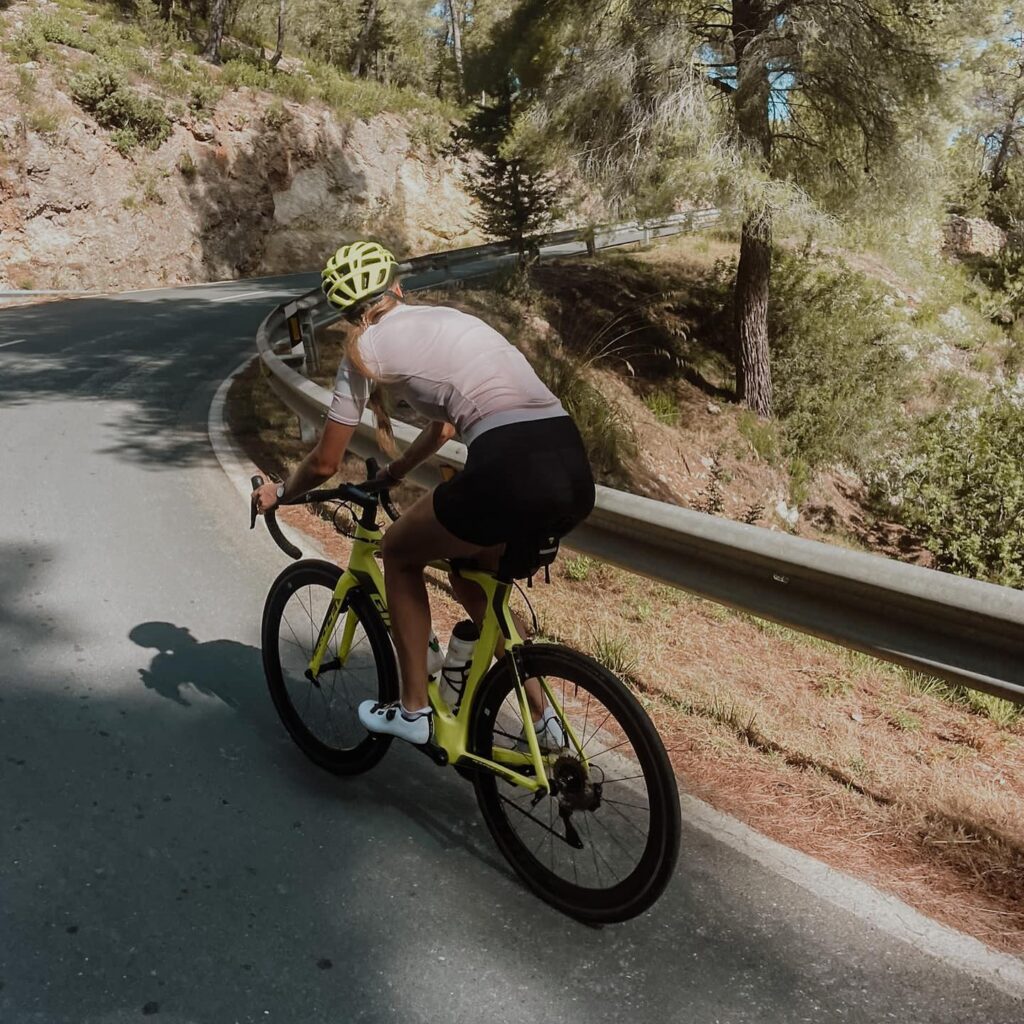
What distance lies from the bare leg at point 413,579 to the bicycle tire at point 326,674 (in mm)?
203

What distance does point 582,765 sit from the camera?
3059 mm

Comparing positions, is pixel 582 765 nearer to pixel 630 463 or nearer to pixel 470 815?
pixel 470 815

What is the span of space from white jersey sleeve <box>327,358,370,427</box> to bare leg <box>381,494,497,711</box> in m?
0.36

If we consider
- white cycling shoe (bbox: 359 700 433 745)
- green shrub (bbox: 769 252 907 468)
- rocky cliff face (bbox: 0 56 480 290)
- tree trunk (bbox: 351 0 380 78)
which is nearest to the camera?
white cycling shoe (bbox: 359 700 433 745)

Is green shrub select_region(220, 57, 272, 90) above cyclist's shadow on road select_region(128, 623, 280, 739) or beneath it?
above

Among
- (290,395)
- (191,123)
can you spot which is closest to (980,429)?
(290,395)

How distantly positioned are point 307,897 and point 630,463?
9.79 metres

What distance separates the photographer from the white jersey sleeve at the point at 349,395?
10.1ft

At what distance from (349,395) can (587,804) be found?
1.52 metres

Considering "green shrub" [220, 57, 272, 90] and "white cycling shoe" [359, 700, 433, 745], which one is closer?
"white cycling shoe" [359, 700, 433, 745]

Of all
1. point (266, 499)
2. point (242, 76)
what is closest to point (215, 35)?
point (242, 76)

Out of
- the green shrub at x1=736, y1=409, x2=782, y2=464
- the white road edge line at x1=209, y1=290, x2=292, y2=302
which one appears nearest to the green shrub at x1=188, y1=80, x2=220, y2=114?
the white road edge line at x1=209, y1=290, x2=292, y2=302

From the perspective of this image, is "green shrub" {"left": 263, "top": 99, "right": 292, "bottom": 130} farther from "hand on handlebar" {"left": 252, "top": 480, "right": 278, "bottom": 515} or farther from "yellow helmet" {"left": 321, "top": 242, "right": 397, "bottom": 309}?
"yellow helmet" {"left": 321, "top": 242, "right": 397, "bottom": 309}

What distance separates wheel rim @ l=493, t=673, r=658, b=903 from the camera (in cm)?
293
